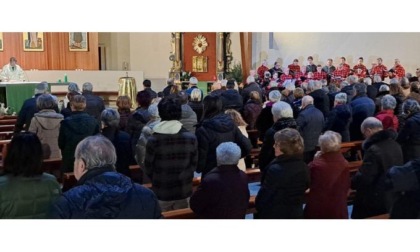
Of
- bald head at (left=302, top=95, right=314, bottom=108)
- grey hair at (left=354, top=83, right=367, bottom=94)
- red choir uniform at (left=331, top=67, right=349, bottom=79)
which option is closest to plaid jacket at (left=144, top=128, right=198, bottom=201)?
bald head at (left=302, top=95, right=314, bottom=108)

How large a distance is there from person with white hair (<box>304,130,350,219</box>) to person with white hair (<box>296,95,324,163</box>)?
2192 millimetres

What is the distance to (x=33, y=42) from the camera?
17281mm

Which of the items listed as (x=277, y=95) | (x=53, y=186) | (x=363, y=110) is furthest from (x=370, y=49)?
(x=53, y=186)

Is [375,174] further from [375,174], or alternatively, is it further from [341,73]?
[341,73]

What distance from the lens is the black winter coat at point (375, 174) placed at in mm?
4267

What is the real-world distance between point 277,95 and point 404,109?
175cm

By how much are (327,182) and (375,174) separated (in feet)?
1.64

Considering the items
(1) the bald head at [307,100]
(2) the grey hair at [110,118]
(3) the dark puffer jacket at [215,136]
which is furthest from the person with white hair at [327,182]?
(1) the bald head at [307,100]

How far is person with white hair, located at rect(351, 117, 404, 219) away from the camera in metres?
4.27

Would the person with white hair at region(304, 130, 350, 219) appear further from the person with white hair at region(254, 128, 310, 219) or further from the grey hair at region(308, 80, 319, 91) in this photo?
the grey hair at region(308, 80, 319, 91)

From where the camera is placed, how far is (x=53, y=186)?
311 cm

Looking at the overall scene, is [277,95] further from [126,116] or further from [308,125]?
[126,116]

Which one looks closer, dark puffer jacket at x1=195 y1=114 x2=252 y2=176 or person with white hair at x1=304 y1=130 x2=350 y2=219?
person with white hair at x1=304 y1=130 x2=350 y2=219

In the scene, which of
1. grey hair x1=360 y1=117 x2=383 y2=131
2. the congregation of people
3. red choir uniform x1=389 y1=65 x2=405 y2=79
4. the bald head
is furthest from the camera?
red choir uniform x1=389 y1=65 x2=405 y2=79
